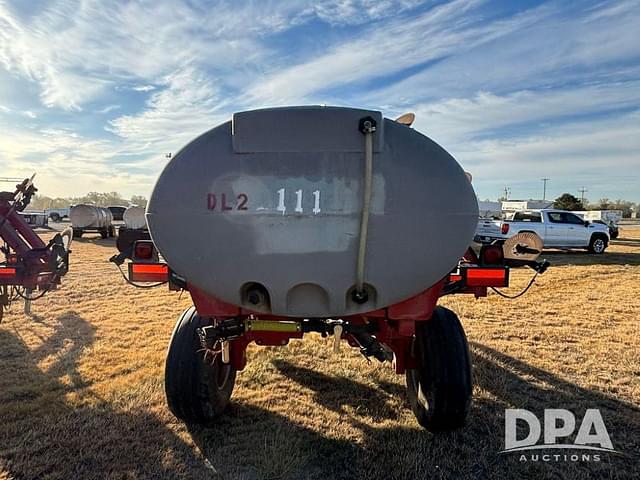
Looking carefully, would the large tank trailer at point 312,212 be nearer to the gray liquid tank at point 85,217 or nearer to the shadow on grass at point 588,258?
the shadow on grass at point 588,258

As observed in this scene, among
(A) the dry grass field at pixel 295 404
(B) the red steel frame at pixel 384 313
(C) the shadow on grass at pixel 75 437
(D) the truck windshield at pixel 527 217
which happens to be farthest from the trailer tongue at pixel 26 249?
(D) the truck windshield at pixel 527 217

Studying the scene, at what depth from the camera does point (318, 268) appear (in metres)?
1.97

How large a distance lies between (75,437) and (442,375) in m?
2.43

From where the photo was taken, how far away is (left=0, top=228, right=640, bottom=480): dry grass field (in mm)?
2670

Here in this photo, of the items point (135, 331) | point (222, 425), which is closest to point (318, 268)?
point (222, 425)

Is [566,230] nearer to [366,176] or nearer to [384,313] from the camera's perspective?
[384,313]

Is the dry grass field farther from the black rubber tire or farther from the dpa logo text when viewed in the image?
the black rubber tire

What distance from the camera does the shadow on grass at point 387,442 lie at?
2.64 m

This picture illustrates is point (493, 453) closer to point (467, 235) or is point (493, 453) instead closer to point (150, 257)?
point (467, 235)

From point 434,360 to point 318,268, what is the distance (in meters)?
1.41

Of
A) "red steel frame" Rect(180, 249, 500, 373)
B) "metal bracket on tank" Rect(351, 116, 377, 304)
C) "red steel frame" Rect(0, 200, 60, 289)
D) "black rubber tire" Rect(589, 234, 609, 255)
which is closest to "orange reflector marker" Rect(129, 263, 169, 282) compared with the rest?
"red steel frame" Rect(180, 249, 500, 373)

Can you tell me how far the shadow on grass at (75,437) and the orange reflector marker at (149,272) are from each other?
1078mm

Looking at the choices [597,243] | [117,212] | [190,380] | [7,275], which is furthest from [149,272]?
[117,212]

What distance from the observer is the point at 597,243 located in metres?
15.5
